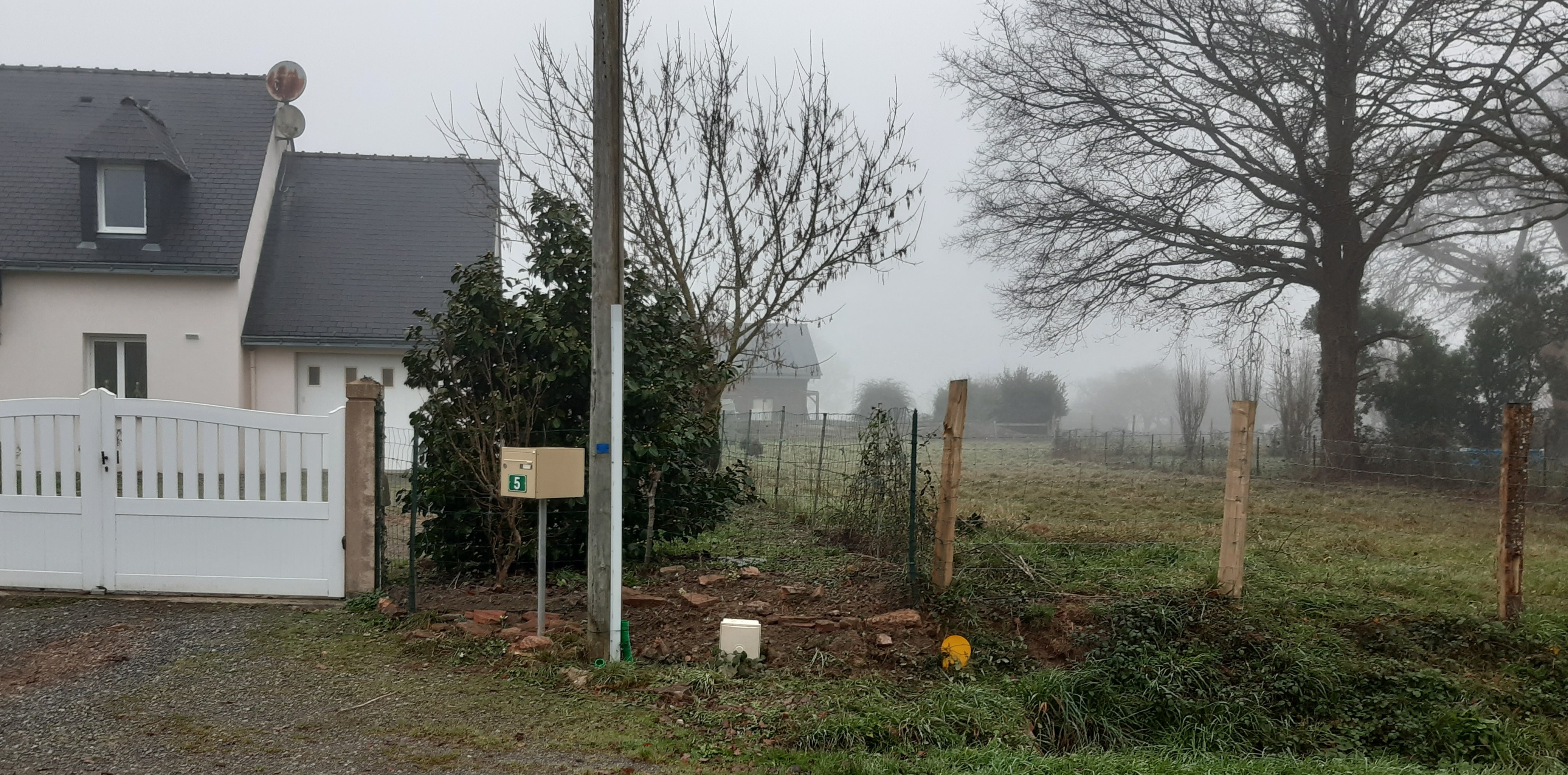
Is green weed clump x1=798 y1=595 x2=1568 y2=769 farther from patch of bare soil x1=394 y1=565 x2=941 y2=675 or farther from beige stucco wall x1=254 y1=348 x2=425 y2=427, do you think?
beige stucco wall x1=254 y1=348 x2=425 y2=427

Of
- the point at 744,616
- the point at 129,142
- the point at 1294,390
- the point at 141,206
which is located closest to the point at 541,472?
the point at 744,616

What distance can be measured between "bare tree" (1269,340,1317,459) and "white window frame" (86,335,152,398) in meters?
24.7

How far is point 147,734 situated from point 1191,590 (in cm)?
644

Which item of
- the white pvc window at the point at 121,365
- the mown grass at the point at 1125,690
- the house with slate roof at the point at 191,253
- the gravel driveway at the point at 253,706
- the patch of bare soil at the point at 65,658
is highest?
the house with slate roof at the point at 191,253

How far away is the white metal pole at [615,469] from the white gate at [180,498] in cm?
271

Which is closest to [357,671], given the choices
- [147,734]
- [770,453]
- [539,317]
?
[147,734]

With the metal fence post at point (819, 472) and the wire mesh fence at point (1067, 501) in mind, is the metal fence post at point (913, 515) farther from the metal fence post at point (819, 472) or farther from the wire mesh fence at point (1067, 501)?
the metal fence post at point (819, 472)

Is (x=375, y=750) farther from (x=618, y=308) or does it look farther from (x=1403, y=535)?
(x=1403, y=535)

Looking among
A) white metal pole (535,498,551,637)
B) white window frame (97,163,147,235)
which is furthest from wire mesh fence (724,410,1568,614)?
white window frame (97,163,147,235)

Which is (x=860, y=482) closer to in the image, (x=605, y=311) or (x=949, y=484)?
(x=949, y=484)

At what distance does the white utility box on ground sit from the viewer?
5.81 m

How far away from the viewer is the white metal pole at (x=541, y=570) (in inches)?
244

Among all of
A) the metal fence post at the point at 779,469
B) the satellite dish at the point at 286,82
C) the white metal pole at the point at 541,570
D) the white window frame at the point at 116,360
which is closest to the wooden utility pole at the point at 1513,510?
the white metal pole at the point at 541,570

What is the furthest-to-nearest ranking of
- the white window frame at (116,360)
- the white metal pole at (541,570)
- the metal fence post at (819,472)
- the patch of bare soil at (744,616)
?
the white window frame at (116,360), the metal fence post at (819,472), the white metal pole at (541,570), the patch of bare soil at (744,616)
